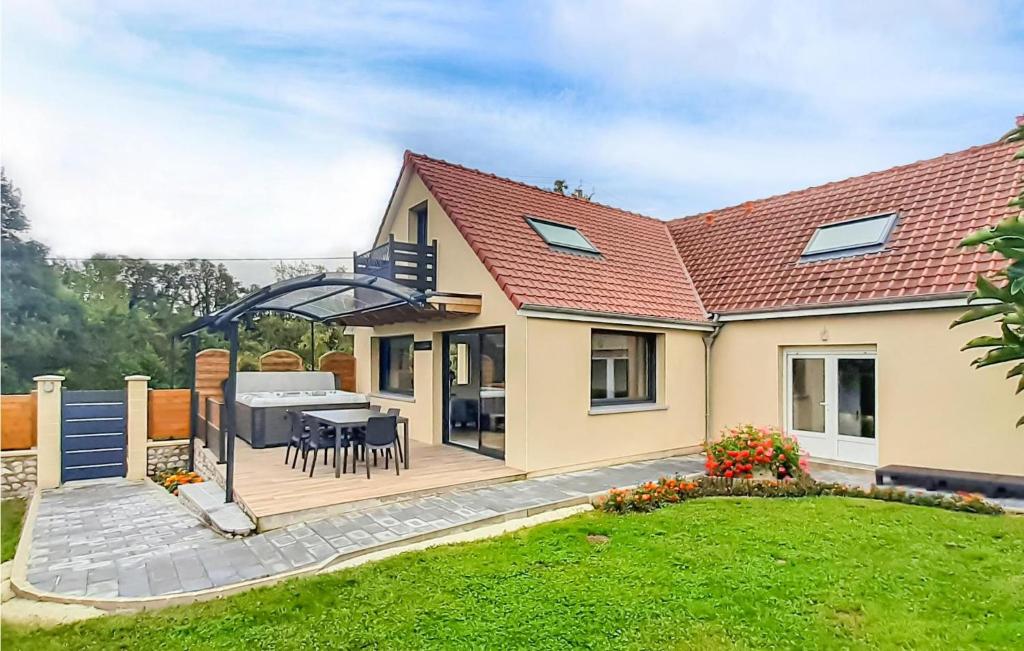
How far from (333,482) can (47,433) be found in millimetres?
6713

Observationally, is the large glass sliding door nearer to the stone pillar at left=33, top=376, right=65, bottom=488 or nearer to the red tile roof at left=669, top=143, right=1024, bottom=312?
the red tile roof at left=669, top=143, right=1024, bottom=312

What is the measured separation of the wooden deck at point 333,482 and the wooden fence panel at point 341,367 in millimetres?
4931

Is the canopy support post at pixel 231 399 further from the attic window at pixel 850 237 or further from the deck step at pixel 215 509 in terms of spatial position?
the attic window at pixel 850 237

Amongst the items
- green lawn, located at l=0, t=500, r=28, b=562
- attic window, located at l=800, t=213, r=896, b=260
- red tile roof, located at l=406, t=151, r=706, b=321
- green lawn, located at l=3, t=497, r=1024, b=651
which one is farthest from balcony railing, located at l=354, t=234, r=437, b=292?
attic window, located at l=800, t=213, r=896, b=260

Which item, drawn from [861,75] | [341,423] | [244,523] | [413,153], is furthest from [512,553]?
[861,75]

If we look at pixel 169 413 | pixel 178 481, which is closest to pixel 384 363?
pixel 169 413

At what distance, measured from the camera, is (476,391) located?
10.9 metres

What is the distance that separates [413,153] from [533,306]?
515 cm

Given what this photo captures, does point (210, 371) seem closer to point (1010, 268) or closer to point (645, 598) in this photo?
point (645, 598)

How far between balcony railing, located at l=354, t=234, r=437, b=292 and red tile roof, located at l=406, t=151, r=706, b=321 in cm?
111

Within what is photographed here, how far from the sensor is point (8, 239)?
9.35m

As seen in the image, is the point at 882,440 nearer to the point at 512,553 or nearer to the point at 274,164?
the point at 512,553

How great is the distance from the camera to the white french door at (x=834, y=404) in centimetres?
977

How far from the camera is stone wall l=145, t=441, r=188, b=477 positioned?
1241cm
